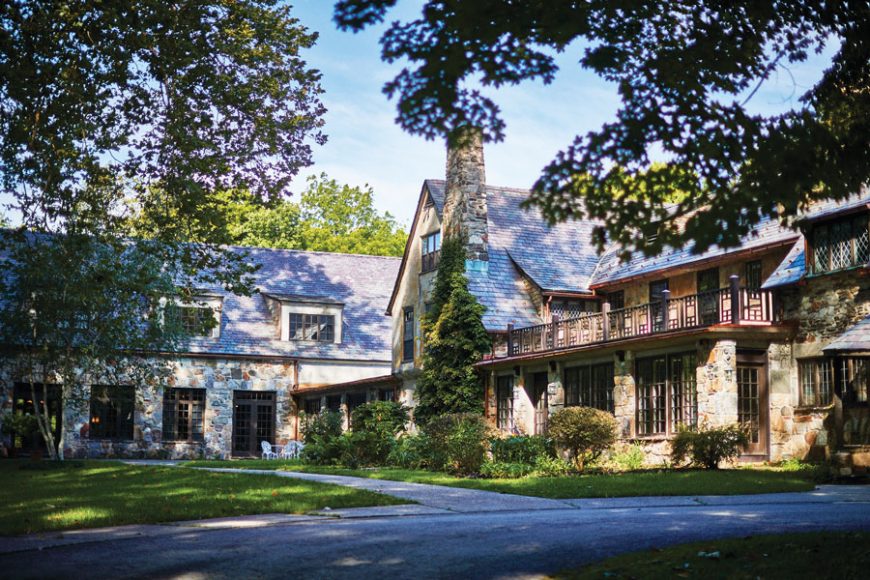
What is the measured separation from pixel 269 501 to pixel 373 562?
19.2ft

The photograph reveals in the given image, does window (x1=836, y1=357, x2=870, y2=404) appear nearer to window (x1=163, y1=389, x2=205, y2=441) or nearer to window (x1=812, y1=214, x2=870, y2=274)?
window (x1=812, y1=214, x2=870, y2=274)

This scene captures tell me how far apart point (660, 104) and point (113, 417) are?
3302 centimetres

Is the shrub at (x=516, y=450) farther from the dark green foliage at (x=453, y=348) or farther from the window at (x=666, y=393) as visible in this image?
the dark green foliage at (x=453, y=348)

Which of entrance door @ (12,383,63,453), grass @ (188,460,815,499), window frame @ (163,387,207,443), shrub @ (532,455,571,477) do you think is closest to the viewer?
grass @ (188,460,815,499)

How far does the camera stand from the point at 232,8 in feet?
51.8

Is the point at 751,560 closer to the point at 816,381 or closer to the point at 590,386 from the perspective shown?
the point at 816,381

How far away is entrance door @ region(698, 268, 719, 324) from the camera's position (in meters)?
25.8

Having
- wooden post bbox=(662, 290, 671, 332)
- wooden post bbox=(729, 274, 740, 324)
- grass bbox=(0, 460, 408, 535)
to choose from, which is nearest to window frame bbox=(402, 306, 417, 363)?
wooden post bbox=(662, 290, 671, 332)

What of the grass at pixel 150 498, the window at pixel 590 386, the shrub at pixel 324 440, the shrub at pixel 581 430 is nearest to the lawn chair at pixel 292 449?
the shrub at pixel 324 440

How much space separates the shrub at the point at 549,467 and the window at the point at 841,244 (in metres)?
7.06

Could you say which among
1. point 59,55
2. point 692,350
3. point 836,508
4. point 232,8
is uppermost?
point 232,8

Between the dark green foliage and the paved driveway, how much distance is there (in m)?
16.7

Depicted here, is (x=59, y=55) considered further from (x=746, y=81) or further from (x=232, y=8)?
(x=746, y=81)

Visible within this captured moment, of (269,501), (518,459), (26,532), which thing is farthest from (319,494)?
(518,459)
